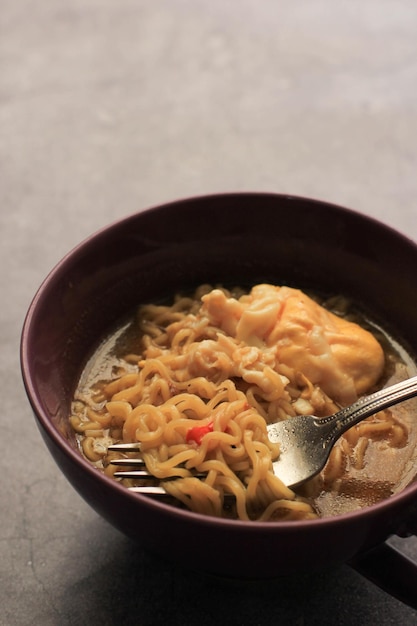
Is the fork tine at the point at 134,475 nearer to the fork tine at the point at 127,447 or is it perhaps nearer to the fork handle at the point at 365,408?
the fork tine at the point at 127,447

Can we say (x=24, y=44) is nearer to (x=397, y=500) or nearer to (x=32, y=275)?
(x=32, y=275)

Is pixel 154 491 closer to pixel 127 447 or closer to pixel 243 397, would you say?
pixel 127 447

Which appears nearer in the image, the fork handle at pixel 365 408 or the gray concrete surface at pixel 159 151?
the fork handle at pixel 365 408

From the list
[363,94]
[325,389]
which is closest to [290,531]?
[325,389]

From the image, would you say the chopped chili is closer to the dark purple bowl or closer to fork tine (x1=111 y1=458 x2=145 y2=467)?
fork tine (x1=111 y1=458 x2=145 y2=467)

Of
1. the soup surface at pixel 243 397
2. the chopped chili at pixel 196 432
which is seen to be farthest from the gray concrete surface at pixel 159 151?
the chopped chili at pixel 196 432

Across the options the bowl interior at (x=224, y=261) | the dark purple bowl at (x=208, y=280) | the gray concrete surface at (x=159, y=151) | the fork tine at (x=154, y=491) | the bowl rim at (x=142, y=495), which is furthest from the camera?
the bowl interior at (x=224, y=261)

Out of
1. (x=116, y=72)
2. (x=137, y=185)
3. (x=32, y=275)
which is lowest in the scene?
(x=32, y=275)
